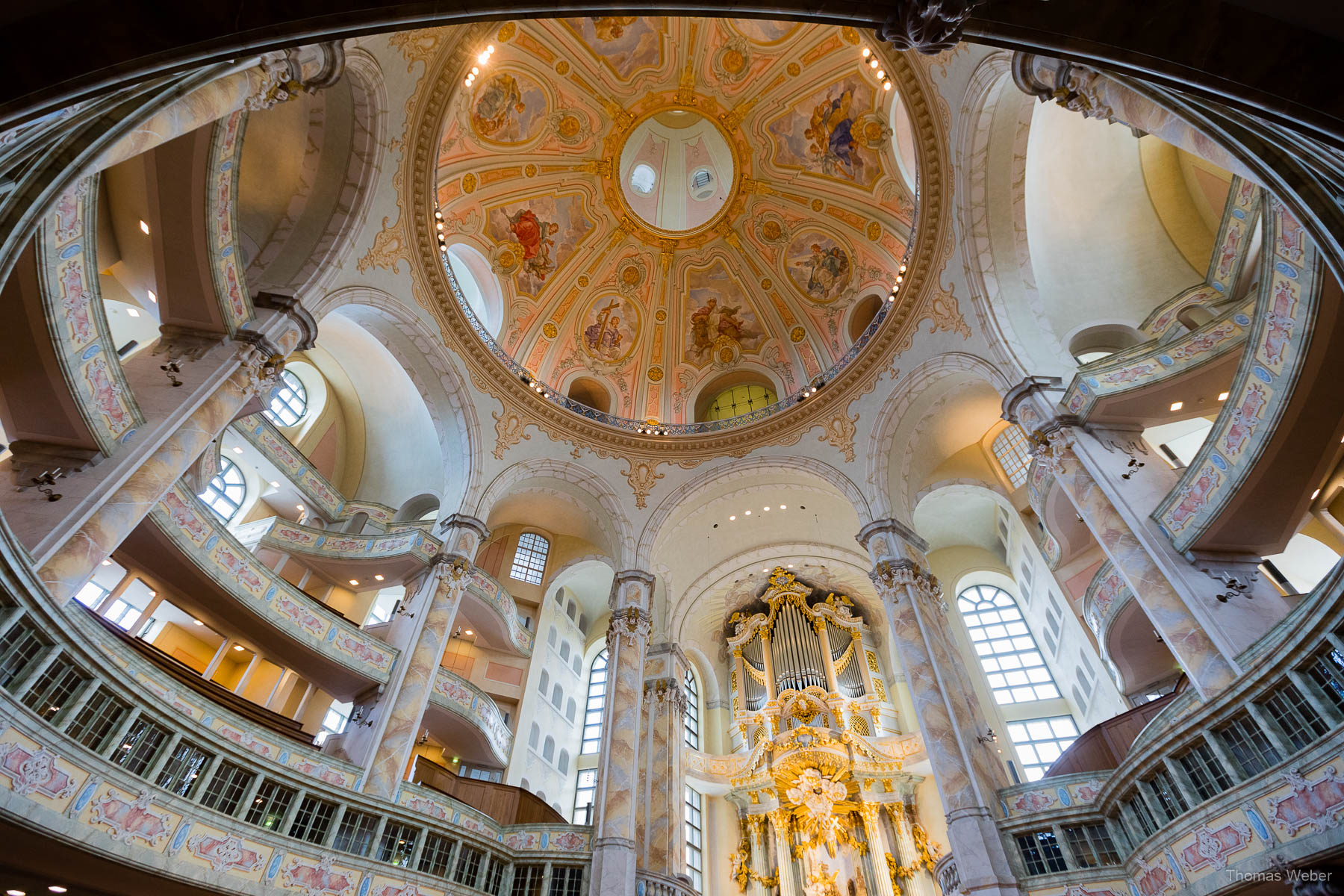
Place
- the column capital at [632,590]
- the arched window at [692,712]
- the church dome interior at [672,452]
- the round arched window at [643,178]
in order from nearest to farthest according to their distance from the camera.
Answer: the church dome interior at [672,452], the column capital at [632,590], the arched window at [692,712], the round arched window at [643,178]

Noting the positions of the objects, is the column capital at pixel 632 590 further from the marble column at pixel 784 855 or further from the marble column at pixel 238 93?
the marble column at pixel 238 93

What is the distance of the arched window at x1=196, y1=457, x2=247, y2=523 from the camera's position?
711 inches

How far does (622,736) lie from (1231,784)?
1187 cm

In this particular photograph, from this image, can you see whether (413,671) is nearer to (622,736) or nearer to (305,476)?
(622,736)

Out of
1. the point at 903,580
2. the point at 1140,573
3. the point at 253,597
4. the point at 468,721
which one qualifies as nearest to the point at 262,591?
the point at 253,597

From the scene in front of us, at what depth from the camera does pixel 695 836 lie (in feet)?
73.8

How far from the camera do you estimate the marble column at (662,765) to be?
16.7 metres

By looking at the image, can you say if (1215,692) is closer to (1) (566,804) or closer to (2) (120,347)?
(1) (566,804)

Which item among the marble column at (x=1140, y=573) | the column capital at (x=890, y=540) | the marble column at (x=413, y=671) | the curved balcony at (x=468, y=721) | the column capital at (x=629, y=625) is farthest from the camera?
the column capital at (x=629, y=625)

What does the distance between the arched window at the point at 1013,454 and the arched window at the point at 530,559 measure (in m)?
16.0

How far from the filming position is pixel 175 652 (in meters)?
15.5

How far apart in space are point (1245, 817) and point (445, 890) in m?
13.2

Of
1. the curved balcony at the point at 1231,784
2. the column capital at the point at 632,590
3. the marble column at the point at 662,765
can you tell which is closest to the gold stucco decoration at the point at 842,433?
the column capital at the point at 632,590

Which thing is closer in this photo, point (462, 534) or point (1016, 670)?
point (462, 534)
